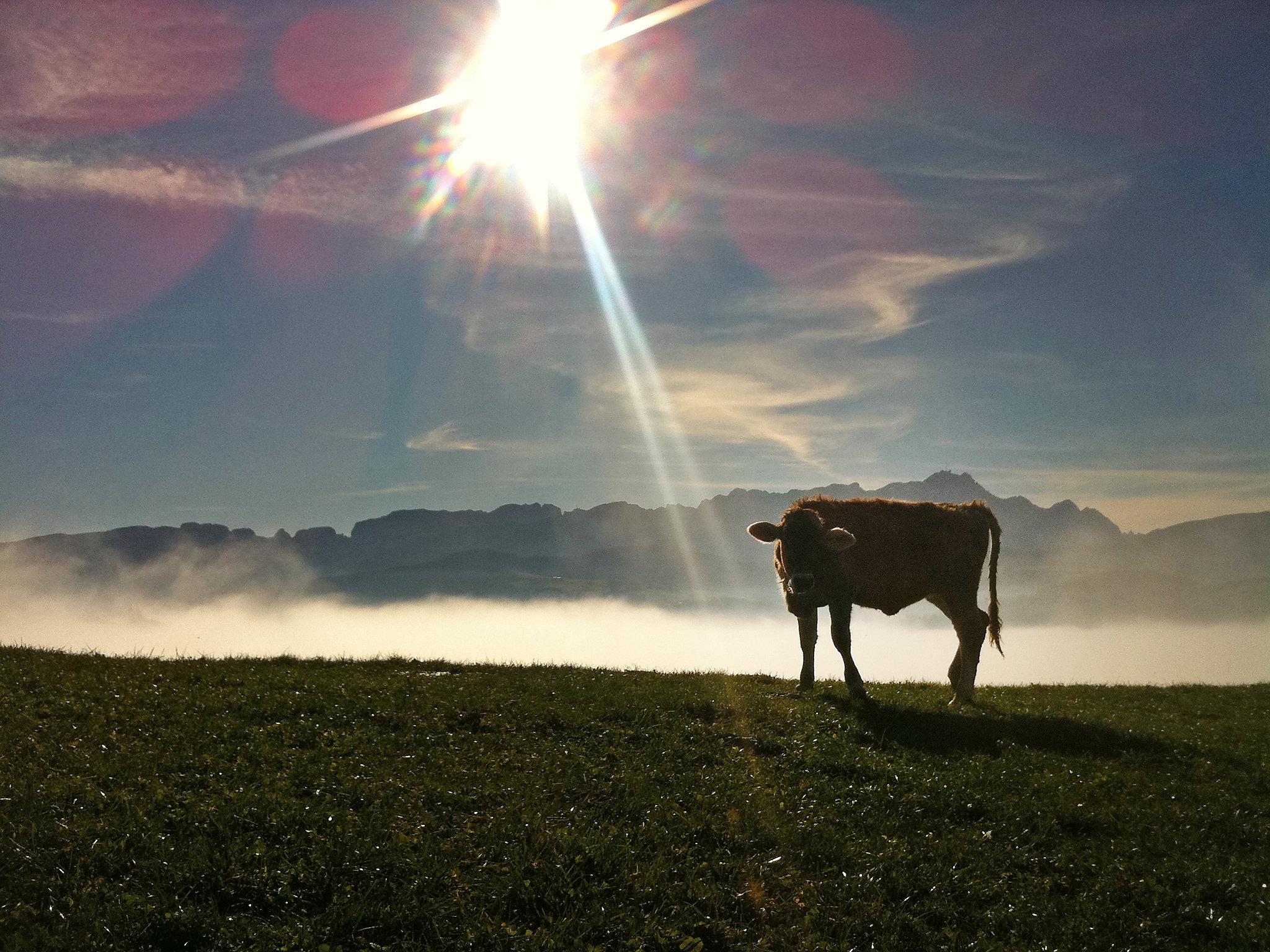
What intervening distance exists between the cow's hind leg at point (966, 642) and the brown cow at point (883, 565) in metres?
0.02

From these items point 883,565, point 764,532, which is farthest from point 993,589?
point 764,532

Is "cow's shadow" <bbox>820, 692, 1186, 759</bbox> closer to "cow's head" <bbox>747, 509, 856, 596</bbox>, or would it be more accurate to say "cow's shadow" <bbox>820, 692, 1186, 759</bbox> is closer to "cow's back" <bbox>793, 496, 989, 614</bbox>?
"cow's head" <bbox>747, 509, 856, 596</bbox>

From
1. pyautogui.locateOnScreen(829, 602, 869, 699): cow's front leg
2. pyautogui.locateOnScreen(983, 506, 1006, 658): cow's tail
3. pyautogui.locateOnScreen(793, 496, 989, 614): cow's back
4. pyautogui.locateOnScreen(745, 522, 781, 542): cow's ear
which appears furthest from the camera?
pyautogui.locateOnScreen(983, 506, 1006, 658): cow's tail

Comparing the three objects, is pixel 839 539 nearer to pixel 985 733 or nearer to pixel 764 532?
pixel 764 532

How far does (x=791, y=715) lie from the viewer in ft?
56.4

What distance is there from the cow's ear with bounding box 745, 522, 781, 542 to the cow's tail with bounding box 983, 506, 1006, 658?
6068mm

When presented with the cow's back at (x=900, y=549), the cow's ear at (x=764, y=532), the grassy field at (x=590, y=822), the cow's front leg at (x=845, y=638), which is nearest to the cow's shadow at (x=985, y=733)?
the grassy field at (x=590, y=822)

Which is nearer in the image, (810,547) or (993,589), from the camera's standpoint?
(810,547)

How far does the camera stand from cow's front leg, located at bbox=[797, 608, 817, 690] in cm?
2117

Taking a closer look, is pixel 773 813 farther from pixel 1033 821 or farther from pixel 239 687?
pixel 239 687

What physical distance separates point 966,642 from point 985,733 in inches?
220

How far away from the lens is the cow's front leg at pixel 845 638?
2044cm

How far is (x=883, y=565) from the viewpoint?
73.3 feet

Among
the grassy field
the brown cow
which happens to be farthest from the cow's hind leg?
the grassy field
